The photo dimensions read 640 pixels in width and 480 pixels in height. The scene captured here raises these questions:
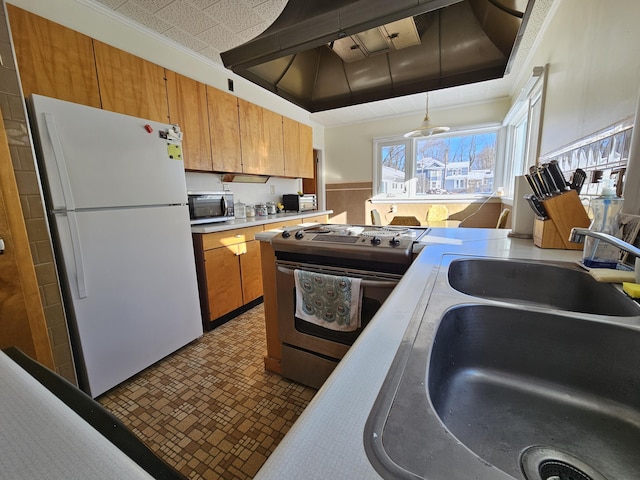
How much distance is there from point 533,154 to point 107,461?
3.26 m

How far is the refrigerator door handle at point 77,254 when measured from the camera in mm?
1429

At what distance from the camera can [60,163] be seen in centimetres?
138

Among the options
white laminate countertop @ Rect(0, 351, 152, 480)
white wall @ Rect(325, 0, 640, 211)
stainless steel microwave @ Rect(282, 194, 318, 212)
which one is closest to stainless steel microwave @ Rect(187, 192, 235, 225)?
stainless steel microwave @ Rect(282, 194, 318, 212)

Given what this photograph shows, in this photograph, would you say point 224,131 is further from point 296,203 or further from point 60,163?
point 60,163

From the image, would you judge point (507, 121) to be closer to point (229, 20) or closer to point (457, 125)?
point (457, 125)

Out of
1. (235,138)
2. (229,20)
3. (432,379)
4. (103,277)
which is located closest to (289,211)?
(235,138)

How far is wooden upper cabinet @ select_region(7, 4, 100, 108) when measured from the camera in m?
1.57

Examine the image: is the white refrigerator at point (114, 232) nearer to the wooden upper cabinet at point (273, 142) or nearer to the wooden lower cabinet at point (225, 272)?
the wooden lower cabinet at point (225, 272)

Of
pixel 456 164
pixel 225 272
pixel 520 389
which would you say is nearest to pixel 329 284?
pixel 520 389

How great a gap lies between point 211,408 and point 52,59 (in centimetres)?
236

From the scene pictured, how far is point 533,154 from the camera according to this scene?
247 cm

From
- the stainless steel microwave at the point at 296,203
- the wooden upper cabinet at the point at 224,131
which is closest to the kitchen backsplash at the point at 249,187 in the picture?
the stainless steel microwave at the point at 296,203

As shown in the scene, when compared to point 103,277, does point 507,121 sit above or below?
above

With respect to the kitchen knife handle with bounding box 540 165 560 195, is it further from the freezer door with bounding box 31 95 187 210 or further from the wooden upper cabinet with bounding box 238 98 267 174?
the wooden upper cabinet with bounding box 238 98 267 174
